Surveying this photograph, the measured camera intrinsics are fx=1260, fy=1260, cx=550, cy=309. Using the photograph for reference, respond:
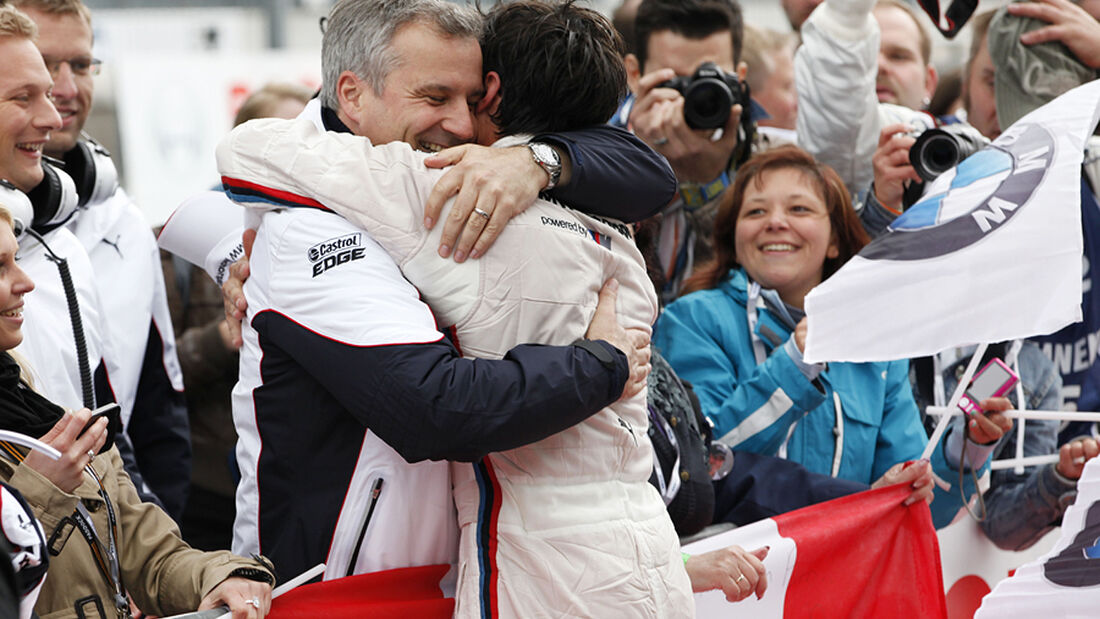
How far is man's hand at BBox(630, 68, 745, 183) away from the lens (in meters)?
3.78

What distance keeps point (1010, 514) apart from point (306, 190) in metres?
2.42

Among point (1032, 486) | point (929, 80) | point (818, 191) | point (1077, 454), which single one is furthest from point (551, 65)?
point (929, 80)

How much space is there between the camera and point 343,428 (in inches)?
79.1

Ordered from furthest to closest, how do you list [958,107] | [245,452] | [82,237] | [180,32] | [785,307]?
[180,32], [958,107], [785,307], [82,237], [245,452]

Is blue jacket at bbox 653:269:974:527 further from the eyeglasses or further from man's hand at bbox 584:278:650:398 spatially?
the eyeglasses

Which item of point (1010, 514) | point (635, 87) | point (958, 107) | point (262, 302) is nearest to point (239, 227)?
point (262, 302)

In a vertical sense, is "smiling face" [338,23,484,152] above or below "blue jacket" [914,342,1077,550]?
above

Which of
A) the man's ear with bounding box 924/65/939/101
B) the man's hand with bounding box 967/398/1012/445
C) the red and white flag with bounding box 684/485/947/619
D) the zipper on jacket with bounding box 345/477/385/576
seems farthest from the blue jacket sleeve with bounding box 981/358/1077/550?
the zipper on jacket with bounding box 345/477/385/576

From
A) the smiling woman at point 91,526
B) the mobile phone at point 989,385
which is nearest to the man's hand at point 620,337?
the smiling woman at point 91,526

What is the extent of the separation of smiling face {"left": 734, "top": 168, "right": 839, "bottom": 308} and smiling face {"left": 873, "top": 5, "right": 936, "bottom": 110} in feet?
4.77

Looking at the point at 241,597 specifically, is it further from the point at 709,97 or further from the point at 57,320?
the point at 709,97

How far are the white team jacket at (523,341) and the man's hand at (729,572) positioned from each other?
47cm

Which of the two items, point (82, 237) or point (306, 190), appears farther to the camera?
point (82, 237)

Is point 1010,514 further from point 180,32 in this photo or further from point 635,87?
point 180,32
